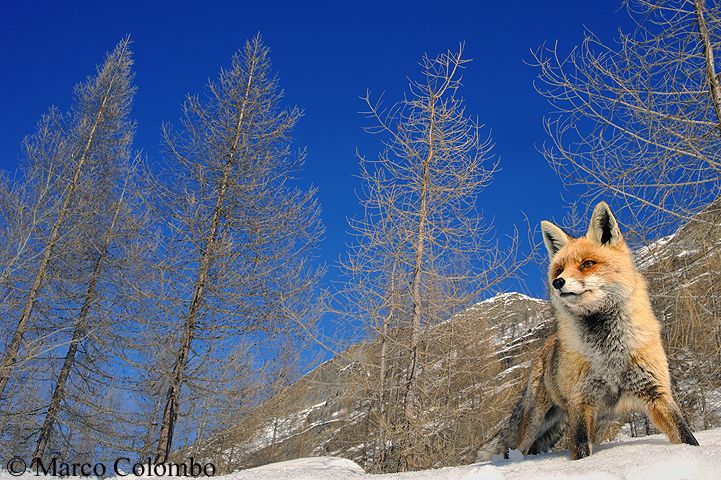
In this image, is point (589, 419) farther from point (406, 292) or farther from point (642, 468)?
point (406, 292)

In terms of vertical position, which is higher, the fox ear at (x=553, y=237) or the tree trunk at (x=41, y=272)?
the tree trunk at (x=41, y=272)

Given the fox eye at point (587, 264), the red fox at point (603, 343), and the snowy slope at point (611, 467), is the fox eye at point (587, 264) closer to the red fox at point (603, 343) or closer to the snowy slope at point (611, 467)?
the red fox at point (603, 343)

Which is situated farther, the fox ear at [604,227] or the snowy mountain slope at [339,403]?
the snowy mountain slope at [339,403]

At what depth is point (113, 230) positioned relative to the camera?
1552cm

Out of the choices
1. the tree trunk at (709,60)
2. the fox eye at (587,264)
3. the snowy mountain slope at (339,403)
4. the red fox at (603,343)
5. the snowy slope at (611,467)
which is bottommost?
the snowy slope at (611,467)

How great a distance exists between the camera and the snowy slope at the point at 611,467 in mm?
2193

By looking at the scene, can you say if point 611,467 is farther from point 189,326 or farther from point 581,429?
point 189,326

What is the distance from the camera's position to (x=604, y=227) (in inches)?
122

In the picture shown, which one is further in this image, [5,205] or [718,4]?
[5,205]

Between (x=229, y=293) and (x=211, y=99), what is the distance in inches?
207

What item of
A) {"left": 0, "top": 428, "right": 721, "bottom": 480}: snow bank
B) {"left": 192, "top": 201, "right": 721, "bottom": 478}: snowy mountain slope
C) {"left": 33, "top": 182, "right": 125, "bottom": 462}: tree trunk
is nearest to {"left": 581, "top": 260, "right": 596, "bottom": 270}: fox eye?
{"left": 0, "top": 428, "right": 721, "bottom": 480}: snow bank

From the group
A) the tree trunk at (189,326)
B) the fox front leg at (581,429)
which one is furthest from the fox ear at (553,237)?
the tree trunk at (189,326)

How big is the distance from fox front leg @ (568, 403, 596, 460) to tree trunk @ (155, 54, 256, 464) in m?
8.27

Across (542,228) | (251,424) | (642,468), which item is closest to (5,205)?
(251,424)
